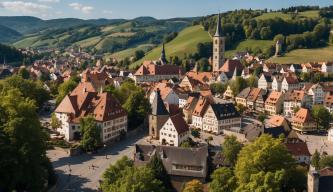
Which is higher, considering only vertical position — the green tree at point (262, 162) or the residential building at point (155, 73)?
the residential building at point (155, 73)

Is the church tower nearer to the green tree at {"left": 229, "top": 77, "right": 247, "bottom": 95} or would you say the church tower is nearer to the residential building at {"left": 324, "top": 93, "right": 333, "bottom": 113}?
the green tree at {"left": 229, "top": 77, "right": 247, "bottom": 95}

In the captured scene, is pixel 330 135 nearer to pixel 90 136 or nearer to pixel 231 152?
pixel 231 152

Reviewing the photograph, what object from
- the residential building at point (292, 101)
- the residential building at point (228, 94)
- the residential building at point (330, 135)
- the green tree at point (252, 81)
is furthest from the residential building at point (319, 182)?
the green tree at point (252, 81)

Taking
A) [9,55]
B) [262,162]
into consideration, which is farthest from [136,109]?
[9,55]

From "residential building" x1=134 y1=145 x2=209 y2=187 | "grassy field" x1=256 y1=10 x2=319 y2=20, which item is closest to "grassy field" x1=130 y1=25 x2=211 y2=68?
"grassy field" x1=256 y1=10 x2=319 y2=20

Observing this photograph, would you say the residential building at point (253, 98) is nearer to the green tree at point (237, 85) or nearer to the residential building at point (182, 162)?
the green tree at point (237, 85)

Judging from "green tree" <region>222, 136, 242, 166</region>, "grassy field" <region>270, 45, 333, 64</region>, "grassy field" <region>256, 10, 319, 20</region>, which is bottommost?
"green tree" <region>222, 136, 242, 166</region>
